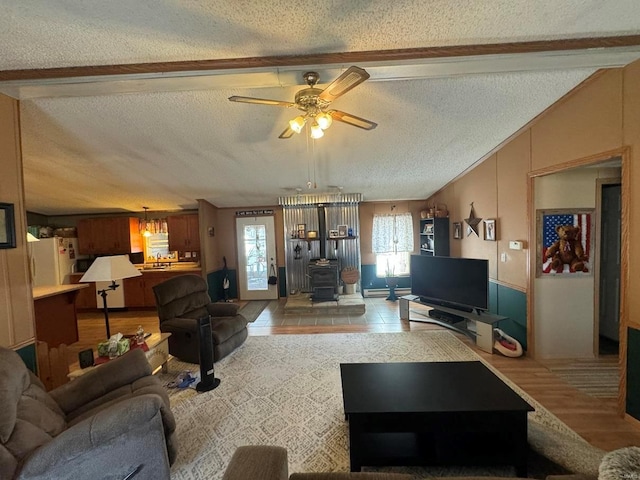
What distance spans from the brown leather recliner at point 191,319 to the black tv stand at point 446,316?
2997 mm

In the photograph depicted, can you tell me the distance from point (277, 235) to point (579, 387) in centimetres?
558

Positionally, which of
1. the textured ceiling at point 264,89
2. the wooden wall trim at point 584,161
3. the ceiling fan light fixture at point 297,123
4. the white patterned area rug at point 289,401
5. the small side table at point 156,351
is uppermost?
the textured ceiling at point 264,89

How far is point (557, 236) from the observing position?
3201 millimetres

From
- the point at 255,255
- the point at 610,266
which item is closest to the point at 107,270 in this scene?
the point at 255,255

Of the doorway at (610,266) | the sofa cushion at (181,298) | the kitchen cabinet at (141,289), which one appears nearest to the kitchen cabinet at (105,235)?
the kitchen cabinet at (141,289)

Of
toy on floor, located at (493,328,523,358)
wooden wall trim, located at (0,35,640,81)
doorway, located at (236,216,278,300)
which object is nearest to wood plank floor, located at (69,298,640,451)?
toy on floor, located at (493,328,523,358)

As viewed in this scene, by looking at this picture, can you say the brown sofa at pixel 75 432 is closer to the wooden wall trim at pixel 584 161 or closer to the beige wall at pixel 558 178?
the beige wall at pixel 558 178

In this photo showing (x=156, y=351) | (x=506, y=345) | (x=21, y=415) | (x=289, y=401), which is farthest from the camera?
(x=506, y=345)

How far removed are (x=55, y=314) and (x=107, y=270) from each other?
2160mm

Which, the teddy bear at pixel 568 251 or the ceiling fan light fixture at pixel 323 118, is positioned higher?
the ceiling fan light fixture at pixel 323 118

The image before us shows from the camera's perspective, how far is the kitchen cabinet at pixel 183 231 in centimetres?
616

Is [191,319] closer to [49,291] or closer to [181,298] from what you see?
[181,298]

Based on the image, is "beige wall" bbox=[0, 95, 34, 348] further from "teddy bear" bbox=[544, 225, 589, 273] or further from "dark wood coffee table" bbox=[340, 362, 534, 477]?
"teddy bear" bbox=[544, 225, 589, 273]

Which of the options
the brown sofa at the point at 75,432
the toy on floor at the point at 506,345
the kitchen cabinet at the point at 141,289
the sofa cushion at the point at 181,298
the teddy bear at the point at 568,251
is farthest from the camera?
the kitchen cabinet at the point at 141,289
